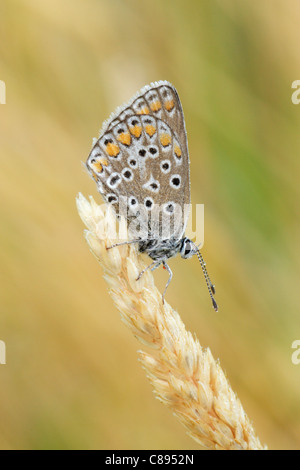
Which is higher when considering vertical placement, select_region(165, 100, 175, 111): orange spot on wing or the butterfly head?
select_region(165, 100, 175, 111): orange spot on wing

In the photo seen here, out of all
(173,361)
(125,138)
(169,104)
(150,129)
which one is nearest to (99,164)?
(125,138)

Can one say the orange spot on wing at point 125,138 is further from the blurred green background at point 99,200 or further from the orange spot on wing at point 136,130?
the blurred green background at point 99,200

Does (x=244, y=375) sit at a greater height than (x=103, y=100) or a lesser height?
lesser

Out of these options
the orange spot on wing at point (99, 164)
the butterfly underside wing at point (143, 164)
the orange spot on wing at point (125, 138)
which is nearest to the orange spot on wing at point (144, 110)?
the butterfly underside wing at point (143, 164)

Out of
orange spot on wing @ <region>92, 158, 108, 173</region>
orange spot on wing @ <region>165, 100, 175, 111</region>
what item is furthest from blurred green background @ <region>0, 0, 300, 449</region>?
orange spot on wing @ <region>165, 100, 175, 111</region>

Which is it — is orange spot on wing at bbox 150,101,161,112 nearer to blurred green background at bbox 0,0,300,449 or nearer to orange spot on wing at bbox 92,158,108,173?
orange spot on wing at bbox 92,158,108,173

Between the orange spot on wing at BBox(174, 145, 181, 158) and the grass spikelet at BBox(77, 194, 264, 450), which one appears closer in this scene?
the grass spikelet at BBox(77, 194, 264, 450)
